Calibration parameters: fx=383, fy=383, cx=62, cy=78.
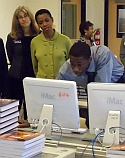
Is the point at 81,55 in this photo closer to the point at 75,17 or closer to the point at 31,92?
the point at 31,92

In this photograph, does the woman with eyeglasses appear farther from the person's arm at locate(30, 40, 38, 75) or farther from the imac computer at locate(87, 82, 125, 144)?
the imac computer at locate(87, 82, 125, 144)

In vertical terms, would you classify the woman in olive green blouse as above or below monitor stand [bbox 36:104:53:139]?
above

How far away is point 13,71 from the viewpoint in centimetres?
400

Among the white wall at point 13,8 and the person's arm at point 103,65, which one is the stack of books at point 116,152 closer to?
the person's arm at point 103,65

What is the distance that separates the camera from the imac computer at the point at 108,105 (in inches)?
87.8

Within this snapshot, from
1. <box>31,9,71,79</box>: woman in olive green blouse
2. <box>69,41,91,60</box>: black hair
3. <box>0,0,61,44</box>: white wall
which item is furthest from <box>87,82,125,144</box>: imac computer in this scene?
<box>0,0,61,44</box>: white wall

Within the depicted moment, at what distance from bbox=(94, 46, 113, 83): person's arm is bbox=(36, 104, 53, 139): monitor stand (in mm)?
599

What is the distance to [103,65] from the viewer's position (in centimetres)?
298

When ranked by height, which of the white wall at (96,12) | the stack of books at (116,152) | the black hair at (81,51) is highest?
the white wall at (96,12)

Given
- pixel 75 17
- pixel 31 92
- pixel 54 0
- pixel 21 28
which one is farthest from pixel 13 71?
pixel 75 17

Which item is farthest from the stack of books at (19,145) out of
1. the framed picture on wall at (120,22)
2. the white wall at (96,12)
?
the framed picture on wall at (120,22)

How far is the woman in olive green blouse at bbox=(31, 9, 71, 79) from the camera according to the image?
361 centimetres

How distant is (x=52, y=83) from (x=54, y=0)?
4.79 m

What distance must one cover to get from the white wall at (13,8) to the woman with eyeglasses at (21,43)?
8.00 ft
